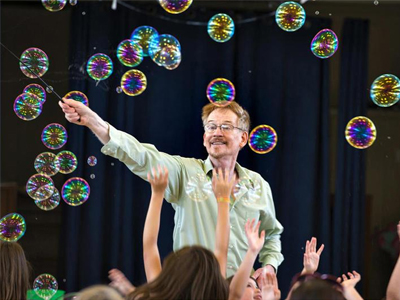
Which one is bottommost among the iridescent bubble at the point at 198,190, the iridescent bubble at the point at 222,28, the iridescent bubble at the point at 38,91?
the iridescent bubble at the point at 198,190

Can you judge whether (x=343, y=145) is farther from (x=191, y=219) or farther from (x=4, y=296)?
(x=4, y=296)

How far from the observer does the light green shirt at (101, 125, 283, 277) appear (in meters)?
2.91

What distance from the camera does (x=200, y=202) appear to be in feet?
9.85

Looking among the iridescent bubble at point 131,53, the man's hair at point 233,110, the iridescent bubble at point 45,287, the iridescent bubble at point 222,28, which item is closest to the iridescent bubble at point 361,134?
the man's hair at point 233,110

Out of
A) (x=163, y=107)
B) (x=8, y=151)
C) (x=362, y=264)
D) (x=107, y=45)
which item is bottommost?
(x=362, y=264)

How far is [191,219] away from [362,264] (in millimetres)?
1824

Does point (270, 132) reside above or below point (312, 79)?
below

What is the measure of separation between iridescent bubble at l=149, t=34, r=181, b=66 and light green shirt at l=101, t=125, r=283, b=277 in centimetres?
65

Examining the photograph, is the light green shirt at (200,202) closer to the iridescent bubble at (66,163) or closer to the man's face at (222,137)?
the man's face at (222,137)

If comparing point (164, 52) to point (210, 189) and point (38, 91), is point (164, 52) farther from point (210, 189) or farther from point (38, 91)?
point (210, 189)

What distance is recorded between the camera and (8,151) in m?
4.42

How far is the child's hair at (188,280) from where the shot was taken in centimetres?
194

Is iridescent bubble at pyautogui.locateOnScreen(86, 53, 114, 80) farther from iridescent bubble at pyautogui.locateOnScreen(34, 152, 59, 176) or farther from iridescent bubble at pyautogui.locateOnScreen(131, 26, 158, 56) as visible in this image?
iridescent bubble at pyautogui.locateOnScreen(34, 152, 59, 176)

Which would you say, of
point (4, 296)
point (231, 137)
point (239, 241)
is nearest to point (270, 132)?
point (231, 137)
